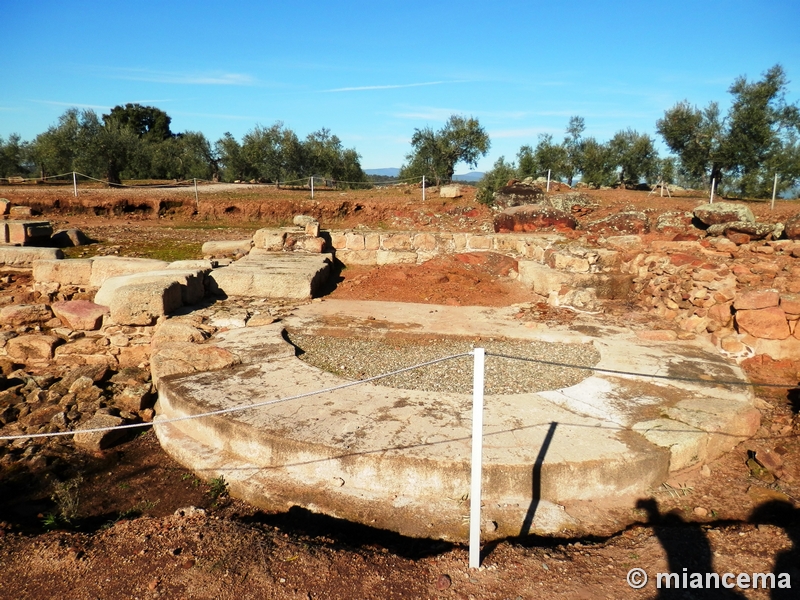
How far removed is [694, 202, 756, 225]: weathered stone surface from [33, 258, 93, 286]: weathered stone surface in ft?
39.5

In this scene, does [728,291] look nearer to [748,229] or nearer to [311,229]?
[748,229]

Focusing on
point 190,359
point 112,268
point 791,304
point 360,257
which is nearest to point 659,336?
point 791,304

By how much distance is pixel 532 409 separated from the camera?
4.61m

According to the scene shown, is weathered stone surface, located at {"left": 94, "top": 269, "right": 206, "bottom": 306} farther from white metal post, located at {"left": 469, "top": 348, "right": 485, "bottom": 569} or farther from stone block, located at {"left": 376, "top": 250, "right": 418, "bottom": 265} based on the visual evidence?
white metal post, located at {"left": 469, "top": 348, "right": 485, "bottom": 569}

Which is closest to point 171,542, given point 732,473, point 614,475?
point 614,475

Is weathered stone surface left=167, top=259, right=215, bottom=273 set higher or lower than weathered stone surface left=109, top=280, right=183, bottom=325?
higher

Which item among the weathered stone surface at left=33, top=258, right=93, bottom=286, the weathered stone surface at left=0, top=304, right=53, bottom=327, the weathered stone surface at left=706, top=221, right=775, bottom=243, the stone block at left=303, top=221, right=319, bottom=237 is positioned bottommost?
the weathered stone surface at left=0, top=304, right=53, bottom=327

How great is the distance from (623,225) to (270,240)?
8031 millimetres

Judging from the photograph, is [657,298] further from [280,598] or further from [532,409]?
[280,598]

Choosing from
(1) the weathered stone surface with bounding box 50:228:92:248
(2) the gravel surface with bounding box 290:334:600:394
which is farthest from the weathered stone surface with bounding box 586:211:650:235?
(1) the weathered stone surface with bounding box 50:228:92:248

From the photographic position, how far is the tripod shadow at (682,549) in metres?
2.96

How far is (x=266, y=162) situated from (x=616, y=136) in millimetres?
19096

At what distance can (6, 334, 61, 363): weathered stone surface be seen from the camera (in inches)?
271

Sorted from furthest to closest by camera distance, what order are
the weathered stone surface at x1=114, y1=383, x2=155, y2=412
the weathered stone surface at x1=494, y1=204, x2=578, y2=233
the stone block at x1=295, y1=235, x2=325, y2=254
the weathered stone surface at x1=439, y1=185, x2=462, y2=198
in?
the weathered stone surface at x1=439, y1=185, x2=462, y2=198, the weathered stone surface at x1=494, y1=204, x2=578, y2=233, the stone block at x1=295, y1=235, x2=325, y2=254, the weathered stone surface at x1=114, y1=383, x2=155, y2=412
